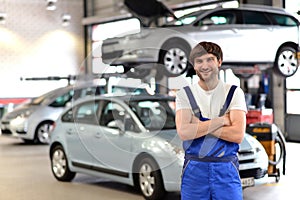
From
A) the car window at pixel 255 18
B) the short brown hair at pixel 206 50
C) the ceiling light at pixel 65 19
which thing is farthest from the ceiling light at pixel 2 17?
the short brown hair at pixel 206 50

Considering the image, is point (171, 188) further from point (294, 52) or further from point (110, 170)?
point (294, 52)

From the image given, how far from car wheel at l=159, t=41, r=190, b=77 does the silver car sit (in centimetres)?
214

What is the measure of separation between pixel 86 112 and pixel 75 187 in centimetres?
101

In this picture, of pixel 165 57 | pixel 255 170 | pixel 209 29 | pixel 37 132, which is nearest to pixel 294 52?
pixel 209 29

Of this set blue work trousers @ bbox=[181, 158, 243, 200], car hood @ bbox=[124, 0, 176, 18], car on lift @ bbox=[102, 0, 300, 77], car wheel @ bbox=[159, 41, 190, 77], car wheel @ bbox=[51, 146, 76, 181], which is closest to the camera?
blue work trousers @ bbox=[181, 158, 243, 200]

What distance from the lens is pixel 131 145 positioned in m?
6.38

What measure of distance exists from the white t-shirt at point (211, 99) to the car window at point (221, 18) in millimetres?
7261

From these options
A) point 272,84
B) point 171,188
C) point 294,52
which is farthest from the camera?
point 272,84

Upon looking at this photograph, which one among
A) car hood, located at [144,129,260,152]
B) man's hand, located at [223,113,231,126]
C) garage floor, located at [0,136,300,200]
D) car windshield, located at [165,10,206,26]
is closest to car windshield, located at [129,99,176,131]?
car hood, located at [144,129,260,152]

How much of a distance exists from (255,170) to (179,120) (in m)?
3.24

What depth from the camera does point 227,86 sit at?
3.16 metres

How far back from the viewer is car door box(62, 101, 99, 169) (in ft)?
22.9

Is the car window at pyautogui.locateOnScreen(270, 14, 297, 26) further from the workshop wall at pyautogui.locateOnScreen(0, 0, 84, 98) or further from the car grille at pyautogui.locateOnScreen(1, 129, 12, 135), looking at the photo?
the workshop wall at pyautogui.locateOnScreen(0, 0, 84, 98)

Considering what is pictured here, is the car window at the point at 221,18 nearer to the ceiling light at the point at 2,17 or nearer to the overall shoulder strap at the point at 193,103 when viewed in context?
the overall shoulder strap at the point at 193,103
